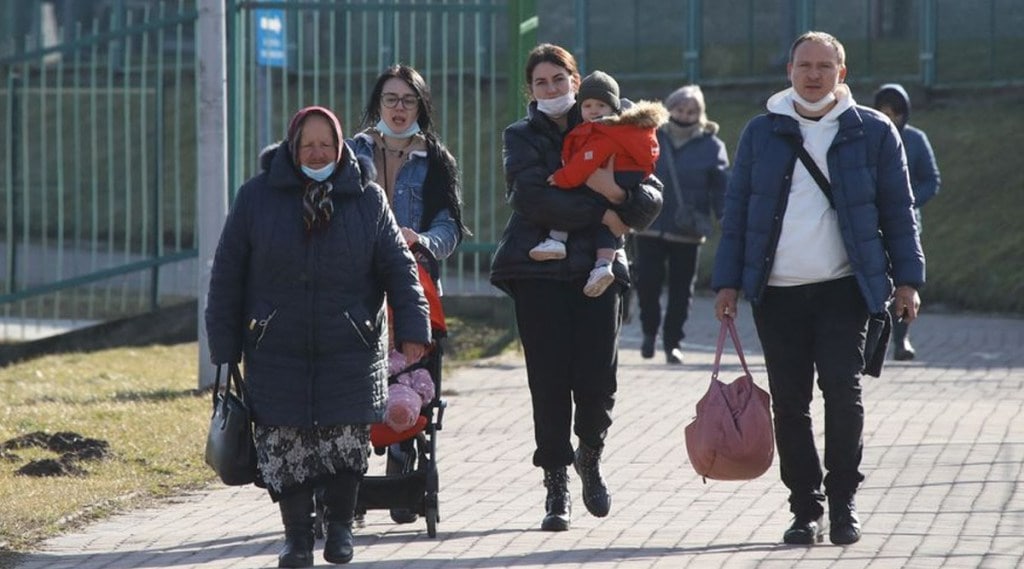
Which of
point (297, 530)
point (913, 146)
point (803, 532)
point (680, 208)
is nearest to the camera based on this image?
point (297, 530)

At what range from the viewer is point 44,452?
30.7 feet

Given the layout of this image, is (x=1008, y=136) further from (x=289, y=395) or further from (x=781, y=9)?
(x=289, y=395)

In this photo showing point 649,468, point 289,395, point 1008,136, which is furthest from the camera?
point 1008,136

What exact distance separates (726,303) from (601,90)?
85 centimetres

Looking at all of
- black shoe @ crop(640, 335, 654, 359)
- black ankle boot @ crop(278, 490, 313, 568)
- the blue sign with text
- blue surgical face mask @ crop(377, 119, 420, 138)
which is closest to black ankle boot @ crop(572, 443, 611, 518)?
black ankle boot @ crop(278, 490, 313, 568)

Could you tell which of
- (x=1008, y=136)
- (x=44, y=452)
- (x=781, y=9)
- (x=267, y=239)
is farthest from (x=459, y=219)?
(x=781, y=9)

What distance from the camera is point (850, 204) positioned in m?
6.96

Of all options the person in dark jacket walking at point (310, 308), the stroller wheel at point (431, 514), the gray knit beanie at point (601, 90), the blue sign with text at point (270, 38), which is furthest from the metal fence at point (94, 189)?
the person in dark jacket walking at point (310, 308)

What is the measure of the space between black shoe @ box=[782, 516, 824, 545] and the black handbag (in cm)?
178

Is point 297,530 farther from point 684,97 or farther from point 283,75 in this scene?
point 283,75

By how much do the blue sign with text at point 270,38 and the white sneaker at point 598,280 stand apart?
6.37 metres

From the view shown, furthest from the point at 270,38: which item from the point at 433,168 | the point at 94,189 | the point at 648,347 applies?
the point at 433,168

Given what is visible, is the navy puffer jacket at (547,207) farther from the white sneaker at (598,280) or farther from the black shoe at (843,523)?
the black shoe at (843,523)

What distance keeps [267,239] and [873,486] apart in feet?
9.59
